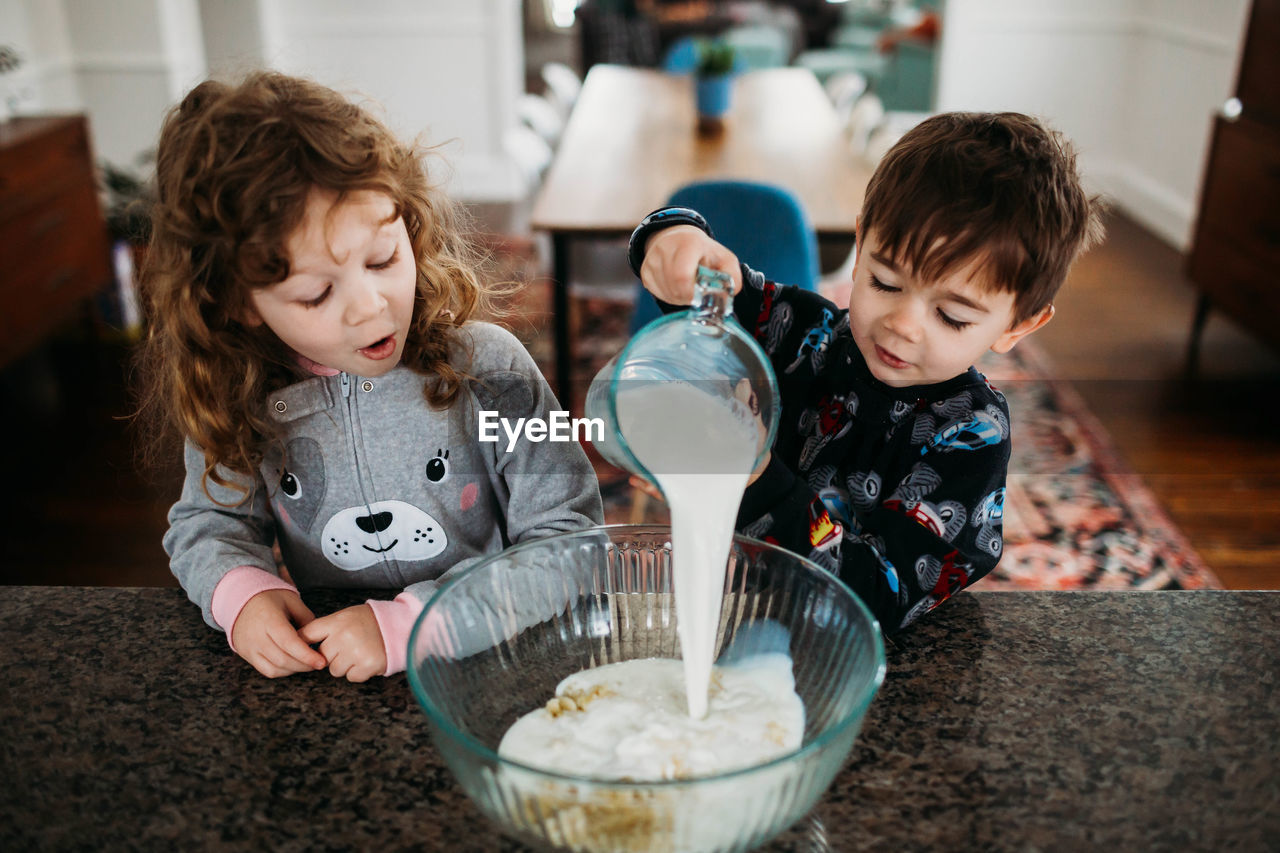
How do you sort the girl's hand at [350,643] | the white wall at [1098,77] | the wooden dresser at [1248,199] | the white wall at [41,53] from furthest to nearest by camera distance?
the white wall at [1098,77] → the white wall at [41,53] → the wooden dresser at [1248,199] → the girl's hand at [350,643]

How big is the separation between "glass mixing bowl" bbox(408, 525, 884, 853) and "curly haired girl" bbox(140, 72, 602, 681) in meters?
0.10

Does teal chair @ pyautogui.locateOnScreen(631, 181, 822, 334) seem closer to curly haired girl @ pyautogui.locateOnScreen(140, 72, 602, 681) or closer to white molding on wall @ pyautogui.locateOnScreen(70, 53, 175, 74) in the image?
curly haired girl @ pyautogui.locateOnScreen(140, 72, 602, 681)

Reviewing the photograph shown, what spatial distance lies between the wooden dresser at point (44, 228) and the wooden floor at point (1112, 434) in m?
0.25

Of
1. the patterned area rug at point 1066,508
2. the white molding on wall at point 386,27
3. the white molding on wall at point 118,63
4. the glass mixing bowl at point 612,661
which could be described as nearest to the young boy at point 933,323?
the glass mixing bowl at point 612,661

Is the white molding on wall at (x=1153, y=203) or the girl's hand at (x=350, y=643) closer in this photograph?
the girl's hand at (x=350, y=643)

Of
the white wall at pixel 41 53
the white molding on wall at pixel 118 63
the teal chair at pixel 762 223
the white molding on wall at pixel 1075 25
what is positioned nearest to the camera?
the teal chair at pixel 762 223

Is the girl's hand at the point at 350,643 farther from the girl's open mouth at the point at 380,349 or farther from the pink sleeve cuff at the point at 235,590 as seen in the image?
the girl's open mouth at the point at 380,349

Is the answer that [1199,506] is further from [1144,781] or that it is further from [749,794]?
[749,794]

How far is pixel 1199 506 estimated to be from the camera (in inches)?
107

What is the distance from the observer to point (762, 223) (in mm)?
2078

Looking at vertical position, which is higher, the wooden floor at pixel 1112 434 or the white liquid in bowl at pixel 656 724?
the white liquid in bowl at pixel 656 724

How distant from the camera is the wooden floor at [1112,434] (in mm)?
2508

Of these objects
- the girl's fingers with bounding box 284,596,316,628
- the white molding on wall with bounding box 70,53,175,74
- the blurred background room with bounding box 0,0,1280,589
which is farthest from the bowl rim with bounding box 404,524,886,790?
the white molding on wall with bounding box 70,53,175,74

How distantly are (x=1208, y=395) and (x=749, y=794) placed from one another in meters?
3.32
